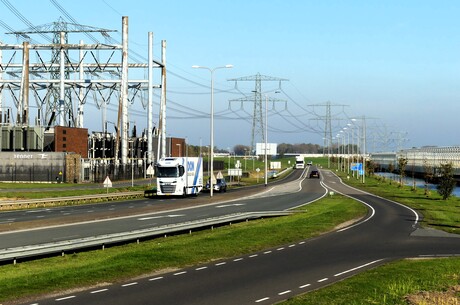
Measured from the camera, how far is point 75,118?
125 meters

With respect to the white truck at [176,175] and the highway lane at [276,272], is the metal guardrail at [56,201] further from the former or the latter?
the highway lane at [276,272]

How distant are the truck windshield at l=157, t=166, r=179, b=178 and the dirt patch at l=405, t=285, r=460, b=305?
143 feet

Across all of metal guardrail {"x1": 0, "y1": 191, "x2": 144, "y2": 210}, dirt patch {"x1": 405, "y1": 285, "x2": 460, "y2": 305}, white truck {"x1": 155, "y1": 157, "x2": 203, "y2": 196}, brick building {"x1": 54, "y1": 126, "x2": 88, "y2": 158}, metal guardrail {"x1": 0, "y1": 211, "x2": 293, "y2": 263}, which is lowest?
metal guardrail {"x1": 0, "y1": 191, "x2": 144, "y2": 210}

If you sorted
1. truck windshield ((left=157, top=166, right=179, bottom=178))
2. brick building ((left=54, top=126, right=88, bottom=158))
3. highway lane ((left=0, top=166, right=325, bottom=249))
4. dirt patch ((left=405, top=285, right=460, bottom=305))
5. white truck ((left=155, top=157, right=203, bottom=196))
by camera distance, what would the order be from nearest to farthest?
dirt patch ((left=405, top=285, right=460, bottom=305))
highway lane ((left=0, top=166, right=325, bottom=249))
white truck ((left=155, top=157, right=203, bottom=196))
truck windshield ((left=157, top=166, right=179, bottom=178))
brick building ((left=54, top=126, right=88, bottom=158))

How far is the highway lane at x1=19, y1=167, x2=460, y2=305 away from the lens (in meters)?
16.2

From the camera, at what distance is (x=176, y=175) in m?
60.0

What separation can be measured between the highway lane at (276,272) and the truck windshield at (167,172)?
2924 centimetres

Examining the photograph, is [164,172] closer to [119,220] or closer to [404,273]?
[119,220]

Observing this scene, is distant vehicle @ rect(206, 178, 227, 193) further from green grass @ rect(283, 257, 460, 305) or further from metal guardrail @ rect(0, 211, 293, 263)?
green grass @ rect(283, 257, 460, 305)

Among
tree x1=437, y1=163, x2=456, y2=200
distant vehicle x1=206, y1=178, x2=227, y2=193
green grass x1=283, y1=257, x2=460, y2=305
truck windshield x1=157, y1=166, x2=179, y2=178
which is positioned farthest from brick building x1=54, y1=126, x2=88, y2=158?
green grass x1=283, y1=257, x2=460, y2=305

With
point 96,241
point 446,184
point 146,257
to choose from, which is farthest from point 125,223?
point 446,184

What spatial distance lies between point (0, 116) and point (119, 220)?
271ft

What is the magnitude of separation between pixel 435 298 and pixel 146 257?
1078cm

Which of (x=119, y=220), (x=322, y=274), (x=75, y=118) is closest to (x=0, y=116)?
(x=75, y=118)
